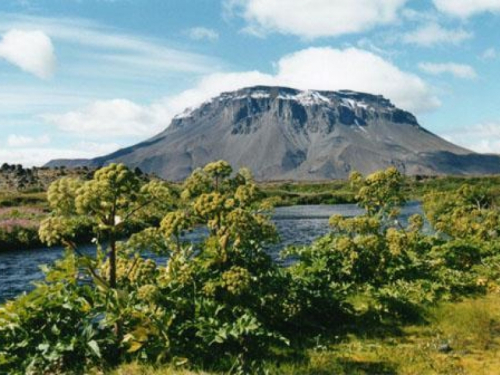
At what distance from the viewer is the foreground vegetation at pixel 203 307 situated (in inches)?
394

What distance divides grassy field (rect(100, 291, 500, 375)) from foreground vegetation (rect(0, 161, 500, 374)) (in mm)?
46

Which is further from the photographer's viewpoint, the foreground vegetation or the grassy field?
the grassy field

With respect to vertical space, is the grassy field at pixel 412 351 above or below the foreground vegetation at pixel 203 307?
below

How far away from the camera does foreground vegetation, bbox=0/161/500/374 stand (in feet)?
32.8

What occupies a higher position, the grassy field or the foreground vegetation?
the foreground vegetation

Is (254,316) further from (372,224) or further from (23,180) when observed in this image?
(23,180)

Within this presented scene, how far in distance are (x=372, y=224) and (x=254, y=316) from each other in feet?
27.6

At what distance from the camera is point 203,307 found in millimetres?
10812

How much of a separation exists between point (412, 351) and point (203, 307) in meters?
4.94

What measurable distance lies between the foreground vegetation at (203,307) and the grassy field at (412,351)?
1.8 inches

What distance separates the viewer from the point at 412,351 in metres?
12.1

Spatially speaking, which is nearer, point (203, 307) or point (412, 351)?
point (203, 307)

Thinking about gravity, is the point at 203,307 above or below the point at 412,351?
above

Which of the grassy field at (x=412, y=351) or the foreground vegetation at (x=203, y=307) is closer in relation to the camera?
the foreground vegetation at (x=203, y=307)
